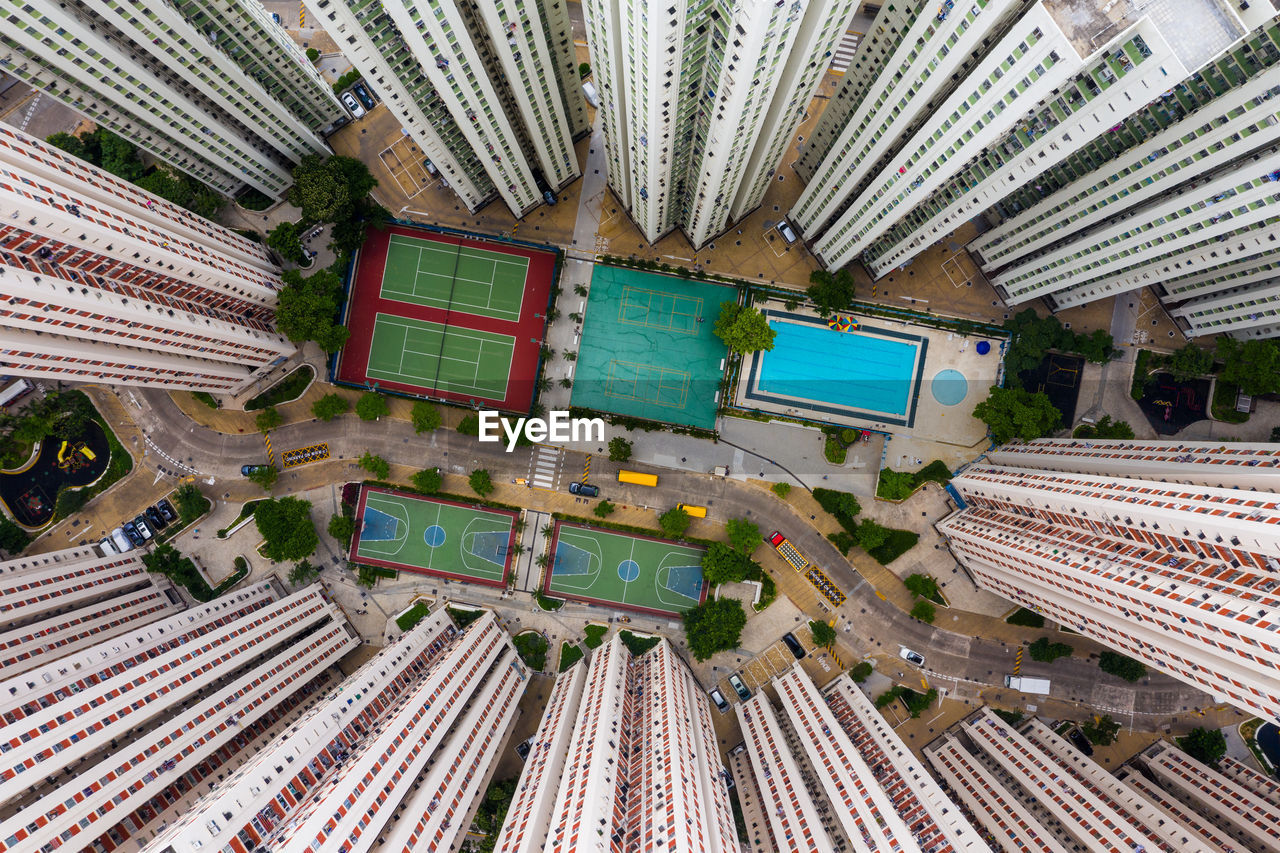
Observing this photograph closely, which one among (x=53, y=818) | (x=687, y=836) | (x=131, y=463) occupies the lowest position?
(x=53, y=818)

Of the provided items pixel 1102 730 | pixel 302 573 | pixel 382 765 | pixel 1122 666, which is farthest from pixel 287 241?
pixel 1102 730

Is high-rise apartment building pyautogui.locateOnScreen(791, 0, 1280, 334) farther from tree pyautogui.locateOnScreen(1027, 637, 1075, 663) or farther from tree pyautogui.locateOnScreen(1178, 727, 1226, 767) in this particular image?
tree pyautogui.locateOnScreen(1178, 727, 1226, 767)

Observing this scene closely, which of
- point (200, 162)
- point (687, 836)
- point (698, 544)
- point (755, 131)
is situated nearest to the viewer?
point (687, 836)

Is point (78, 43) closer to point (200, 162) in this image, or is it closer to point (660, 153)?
point (200, 162)

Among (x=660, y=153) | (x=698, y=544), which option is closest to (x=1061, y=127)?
(x=660, y=153)

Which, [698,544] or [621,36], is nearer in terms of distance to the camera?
[621,36]

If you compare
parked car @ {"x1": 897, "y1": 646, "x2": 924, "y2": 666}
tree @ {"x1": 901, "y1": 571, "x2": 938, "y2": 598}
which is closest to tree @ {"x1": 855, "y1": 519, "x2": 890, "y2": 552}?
tree @ {"x1": 901, "y1": 571, "x2": 938, "y2": 598}

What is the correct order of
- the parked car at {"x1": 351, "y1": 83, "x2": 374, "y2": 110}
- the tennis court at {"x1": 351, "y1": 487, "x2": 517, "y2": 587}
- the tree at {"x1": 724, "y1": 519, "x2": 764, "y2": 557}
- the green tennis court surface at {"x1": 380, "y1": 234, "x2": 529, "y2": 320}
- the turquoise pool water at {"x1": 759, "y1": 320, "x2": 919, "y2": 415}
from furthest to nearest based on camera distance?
the parked car at {"x1": 351, "y1": 83, "x2": 374, "y2": 110} → the green tennis court surface at {"x1": 380, "y1": 234, "x2": 529, "y2": 320} → the tennis court at {"x1": 351, "y1": 487, "x2": 517, "y2": 587} → the turquoise pool water at {"x1": 759, "y1": 320, "x2": 919, "y2": 415} → the tree at {"x1": 724, "y1": 519, "x2": 764, "y2": 557}
